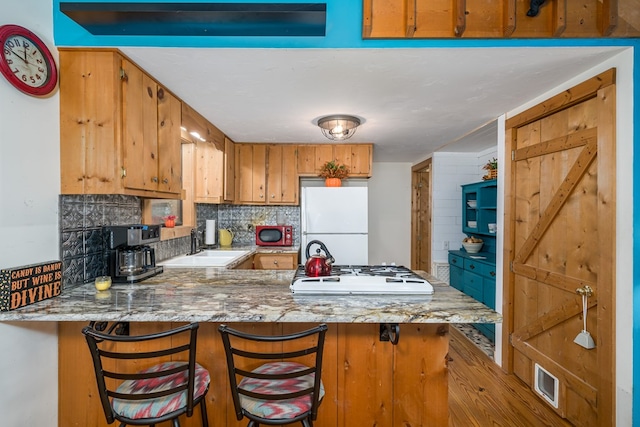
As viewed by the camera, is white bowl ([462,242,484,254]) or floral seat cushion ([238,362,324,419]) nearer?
floral seat cushion ([238,362,324,419])

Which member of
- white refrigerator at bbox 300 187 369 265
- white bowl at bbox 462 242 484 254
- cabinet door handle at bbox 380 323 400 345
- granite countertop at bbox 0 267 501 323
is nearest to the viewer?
granite countertop at bbox 0 267 501 323

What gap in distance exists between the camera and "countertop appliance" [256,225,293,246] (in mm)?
3699

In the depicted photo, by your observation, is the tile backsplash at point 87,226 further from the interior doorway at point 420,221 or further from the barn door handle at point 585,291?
the interior doorway at point 420,221

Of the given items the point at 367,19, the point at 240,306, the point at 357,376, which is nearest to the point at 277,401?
the point at 240,306

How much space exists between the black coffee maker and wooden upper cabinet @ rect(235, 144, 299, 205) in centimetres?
186

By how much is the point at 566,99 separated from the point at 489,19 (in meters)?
0.88

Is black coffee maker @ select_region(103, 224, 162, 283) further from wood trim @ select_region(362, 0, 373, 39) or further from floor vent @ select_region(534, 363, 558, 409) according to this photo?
floor vent @ select_region(534, 363, 558, 409)

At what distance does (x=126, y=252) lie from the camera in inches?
68.0

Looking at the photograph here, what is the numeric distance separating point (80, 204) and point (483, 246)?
3.99 metres

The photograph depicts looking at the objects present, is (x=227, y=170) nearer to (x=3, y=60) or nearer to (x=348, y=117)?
(x=348, y=117)

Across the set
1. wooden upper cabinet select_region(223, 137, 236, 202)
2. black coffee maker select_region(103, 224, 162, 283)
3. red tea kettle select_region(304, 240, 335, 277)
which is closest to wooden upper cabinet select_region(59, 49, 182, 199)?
black coffee maker select_region(103, 224, 162, 283)

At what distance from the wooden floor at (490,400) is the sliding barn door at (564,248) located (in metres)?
0.09

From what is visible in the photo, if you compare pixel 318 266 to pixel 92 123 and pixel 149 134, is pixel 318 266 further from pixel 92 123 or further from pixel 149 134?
pixel 92 123

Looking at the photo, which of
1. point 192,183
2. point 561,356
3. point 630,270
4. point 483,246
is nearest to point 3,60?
point 192,183
